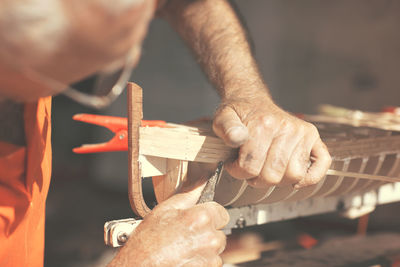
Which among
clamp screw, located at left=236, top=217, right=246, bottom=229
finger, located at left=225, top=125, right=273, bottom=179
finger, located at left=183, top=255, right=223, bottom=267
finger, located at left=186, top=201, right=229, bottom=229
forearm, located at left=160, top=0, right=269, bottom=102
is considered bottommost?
finger, located at left=183, top=255, right=223, bottom=267

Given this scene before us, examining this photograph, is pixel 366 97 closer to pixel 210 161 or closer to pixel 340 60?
pixel 340 60

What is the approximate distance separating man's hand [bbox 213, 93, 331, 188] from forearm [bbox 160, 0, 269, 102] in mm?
278

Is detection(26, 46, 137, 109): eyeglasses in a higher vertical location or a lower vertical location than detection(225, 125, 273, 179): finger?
lower

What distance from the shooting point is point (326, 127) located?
2375mm

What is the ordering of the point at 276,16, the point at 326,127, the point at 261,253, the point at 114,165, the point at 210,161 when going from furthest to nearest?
the point at 114,165, the point at 276,16, the point at 261,253, the point at 326,127, the point at 210,161

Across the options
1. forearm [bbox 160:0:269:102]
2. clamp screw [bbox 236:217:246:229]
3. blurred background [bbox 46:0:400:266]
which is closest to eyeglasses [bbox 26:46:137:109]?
forearm [bbox 160:0:269:102]

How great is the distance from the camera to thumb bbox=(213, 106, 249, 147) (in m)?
1.49

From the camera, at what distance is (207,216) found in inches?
61.1

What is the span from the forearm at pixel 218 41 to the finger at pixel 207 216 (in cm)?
51

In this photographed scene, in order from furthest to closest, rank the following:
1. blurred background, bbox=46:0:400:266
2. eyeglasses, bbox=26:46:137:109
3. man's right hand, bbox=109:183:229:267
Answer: blurred background, bbox=46:0:400:266, man's right hand, bbox=109:183:229:267, eyeglasses, bbox=26:46:137:109

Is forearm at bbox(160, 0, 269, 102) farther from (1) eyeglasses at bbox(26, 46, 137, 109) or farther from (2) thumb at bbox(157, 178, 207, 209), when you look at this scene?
(1) eyeglasses at bbox(26, 46, 137, 109)

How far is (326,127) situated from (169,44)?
425 cm

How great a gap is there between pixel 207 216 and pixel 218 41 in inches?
A: 36.5

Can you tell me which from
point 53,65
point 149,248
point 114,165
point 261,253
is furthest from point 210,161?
point 114,165
